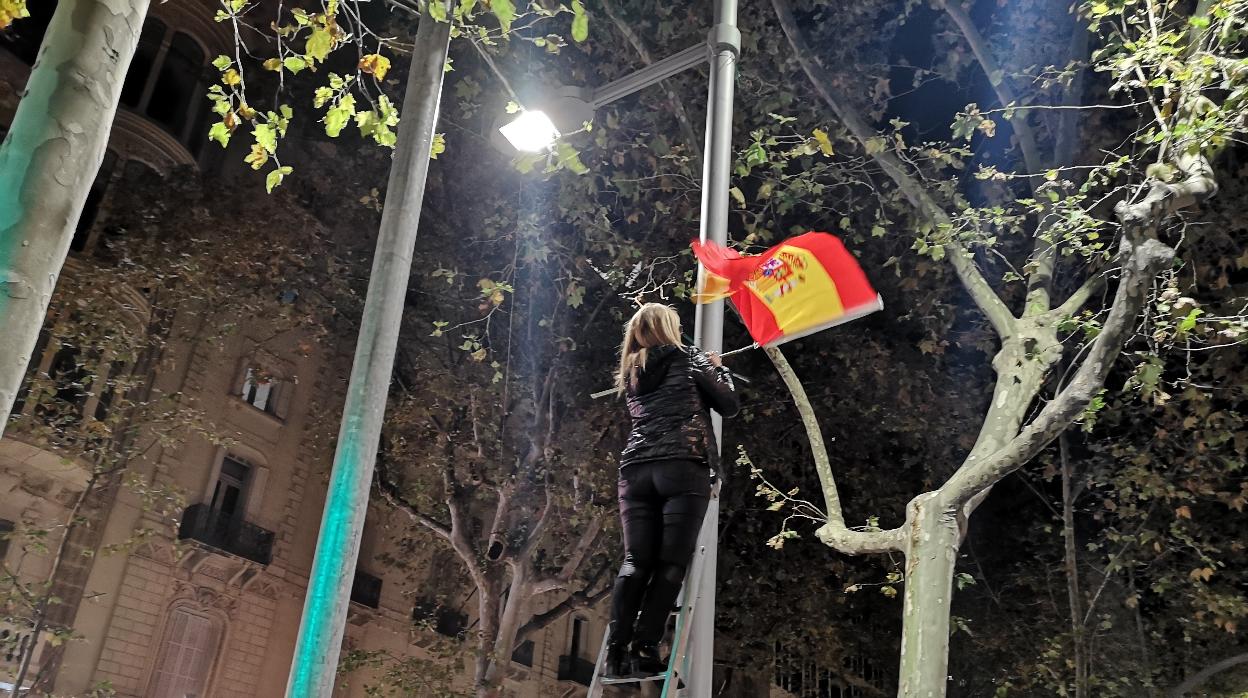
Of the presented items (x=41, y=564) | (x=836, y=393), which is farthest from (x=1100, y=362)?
(x=41, y=564)

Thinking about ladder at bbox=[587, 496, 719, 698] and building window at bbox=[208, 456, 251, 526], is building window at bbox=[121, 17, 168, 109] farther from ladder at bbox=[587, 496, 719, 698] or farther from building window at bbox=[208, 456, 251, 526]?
ladder at bbox=[587, 496, 719, 698]

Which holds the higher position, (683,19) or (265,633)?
(683,19)

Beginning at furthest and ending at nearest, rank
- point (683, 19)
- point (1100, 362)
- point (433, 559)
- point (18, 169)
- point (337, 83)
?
point (433, 559), point (683, 19), point (1100, 362), point (337, 83), point (18, 169)

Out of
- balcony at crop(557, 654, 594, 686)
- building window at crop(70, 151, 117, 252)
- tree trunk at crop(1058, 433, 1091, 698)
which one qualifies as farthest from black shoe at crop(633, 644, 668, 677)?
Answer: balcony at crop(557, 654, 594, 686)

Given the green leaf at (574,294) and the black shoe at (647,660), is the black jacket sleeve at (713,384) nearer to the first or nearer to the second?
the black shoe at (647,660)

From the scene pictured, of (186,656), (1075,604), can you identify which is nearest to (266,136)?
(1075,604)

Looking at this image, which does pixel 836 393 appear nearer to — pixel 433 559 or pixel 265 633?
pixel 433 559

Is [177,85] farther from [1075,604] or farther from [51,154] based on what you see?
[1075,604]

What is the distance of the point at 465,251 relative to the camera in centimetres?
1661

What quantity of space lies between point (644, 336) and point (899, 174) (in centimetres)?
653

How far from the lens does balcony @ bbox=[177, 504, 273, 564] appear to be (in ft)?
63.6

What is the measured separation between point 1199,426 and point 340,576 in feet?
47.8

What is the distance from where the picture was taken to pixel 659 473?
17.0ft

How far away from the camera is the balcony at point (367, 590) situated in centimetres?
2241
